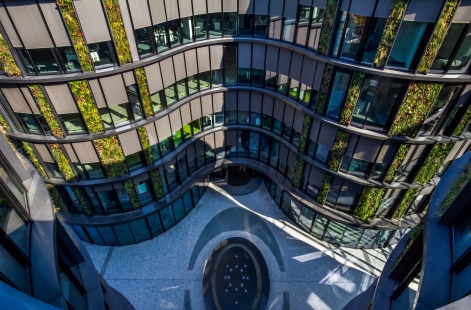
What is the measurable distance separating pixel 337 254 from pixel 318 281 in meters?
3.26

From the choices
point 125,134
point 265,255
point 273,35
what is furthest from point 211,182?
point 273,35

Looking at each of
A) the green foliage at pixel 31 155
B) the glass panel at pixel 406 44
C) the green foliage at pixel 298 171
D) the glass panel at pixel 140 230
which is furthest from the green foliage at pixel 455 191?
the green foliage at pixel 31 155

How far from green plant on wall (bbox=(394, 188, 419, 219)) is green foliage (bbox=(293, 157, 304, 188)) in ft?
24.3

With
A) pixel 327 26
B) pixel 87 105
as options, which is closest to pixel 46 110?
pixel 87 105

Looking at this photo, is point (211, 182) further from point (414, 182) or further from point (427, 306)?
point (427, 306)

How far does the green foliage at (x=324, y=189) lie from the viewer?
2151 cm

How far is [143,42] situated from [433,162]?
767 inches

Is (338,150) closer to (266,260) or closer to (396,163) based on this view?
(396,163)

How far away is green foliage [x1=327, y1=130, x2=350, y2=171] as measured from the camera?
18.6 meters

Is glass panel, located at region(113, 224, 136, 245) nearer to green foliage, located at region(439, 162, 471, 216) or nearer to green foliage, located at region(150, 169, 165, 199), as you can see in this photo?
green foliage, located at region(150, 169, 165, 199)

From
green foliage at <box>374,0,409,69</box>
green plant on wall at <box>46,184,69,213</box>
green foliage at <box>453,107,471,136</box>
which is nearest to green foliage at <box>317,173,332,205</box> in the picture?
green foliage at <box>453,107,471,136</box>

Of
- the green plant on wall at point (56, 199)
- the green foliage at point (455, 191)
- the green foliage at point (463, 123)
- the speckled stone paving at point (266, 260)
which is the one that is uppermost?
the green foliage at point (455, 191)

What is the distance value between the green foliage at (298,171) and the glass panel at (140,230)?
13063 mm

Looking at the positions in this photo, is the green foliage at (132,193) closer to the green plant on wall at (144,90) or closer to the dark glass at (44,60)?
the green plant on wall at (144,90)
